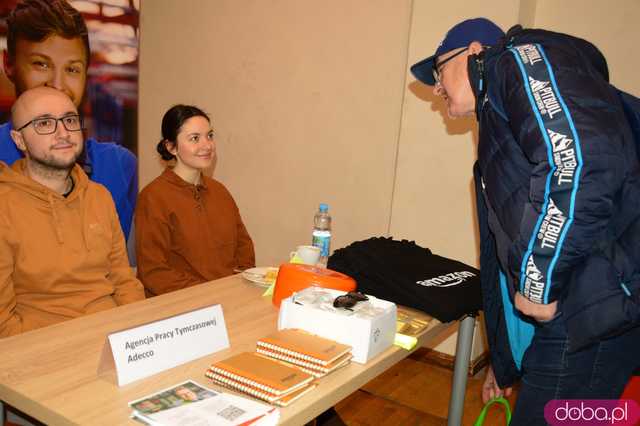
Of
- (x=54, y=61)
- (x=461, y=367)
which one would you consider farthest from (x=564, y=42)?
(x=54, y=61)

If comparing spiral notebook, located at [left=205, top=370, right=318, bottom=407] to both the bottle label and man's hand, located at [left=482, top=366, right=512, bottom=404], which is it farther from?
the bottle label

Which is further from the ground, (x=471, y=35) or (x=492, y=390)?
(x=471, y=35)

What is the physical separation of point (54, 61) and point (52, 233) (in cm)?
140

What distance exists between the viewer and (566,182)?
122 cm

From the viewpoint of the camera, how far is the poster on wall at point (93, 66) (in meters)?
2.89

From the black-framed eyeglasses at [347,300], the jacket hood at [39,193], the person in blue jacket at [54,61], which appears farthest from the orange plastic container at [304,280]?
the person in blue jacket at [54,61]

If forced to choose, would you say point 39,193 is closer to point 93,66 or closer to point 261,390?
point 261,390

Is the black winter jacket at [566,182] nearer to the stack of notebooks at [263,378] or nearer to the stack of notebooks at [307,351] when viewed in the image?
the stack of notebooks at [307,351]

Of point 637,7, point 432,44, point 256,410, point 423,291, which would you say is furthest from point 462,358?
point 637,7

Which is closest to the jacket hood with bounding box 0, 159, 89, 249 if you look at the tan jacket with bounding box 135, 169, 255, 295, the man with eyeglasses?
the man with eyeglasses

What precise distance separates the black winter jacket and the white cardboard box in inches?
13.9

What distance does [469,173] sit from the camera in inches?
130

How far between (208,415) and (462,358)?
1362 millimetres

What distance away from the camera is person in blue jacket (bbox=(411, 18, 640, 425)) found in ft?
4.02
